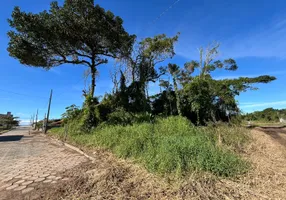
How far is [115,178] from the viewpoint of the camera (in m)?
3.04

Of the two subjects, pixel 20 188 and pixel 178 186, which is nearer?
pixel 178 186

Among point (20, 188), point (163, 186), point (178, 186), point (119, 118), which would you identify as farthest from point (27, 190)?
point (119, 118)

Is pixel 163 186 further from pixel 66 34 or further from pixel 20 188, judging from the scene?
pixel 66 34

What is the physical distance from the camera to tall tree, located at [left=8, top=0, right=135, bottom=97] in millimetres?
10555

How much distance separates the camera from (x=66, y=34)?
1098 cm

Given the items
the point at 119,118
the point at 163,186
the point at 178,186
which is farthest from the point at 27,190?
the point at 119,118

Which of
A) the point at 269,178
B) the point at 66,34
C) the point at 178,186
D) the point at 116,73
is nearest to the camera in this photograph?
the point at 178,186

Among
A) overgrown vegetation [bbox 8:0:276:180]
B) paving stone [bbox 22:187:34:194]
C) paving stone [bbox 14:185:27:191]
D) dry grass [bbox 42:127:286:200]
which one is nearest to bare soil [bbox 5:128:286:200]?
dry grass [bbox 42:127:286:200]

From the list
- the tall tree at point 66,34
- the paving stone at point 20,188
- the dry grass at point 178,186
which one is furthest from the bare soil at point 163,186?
the tall tree at point 66,34

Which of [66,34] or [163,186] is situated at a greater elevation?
[66,34]

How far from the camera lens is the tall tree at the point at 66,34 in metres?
10.6

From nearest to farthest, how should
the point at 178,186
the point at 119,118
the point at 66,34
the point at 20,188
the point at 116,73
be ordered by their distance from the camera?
1. the point at 178,186
2. the point at 20,188
3. the point at 119,118
4. the point at 66,34
5. the point at 116,73

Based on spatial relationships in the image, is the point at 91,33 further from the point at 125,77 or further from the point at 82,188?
the point at 82,188

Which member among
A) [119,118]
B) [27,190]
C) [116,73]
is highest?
[116,73]
